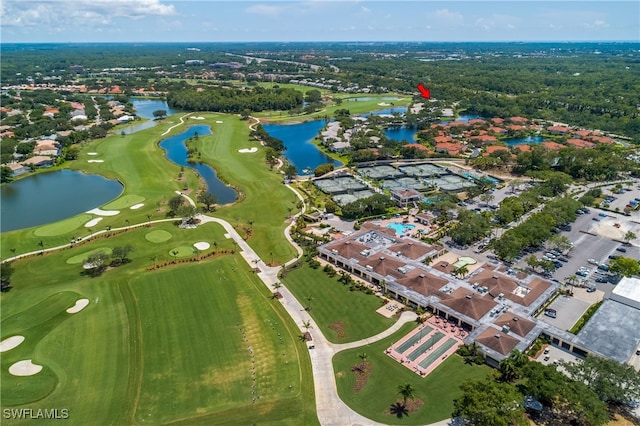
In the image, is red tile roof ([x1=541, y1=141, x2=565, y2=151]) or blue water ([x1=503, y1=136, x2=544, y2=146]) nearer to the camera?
red tile roof ([x1=541, y1=141, x2=565, y2=151])

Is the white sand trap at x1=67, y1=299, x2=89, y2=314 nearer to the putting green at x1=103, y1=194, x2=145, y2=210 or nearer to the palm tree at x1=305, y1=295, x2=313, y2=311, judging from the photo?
the palm tree at x1=305, y1=295, x2=313, y2=311

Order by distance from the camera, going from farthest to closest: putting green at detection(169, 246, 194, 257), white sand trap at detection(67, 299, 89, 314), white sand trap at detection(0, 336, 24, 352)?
1. putting green at detection(169, 246, 194, 257)
2. white sand trap at detection(67, 299, 89, 314)
3. white sand trap at detection(0, 336, 24, 352)

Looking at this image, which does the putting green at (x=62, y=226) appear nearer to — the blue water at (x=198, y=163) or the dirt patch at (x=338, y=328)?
the blue water at (x=198, y=163)

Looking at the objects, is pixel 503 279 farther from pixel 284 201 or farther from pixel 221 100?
pixel 221 100

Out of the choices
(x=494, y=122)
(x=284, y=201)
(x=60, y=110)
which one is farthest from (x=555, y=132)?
(x=60, y=110)

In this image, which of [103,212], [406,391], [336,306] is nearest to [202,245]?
[103,212]

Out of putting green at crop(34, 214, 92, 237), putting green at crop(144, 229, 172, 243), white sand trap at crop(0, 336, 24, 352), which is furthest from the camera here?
putting green at crop(34, 214, 92, 237)

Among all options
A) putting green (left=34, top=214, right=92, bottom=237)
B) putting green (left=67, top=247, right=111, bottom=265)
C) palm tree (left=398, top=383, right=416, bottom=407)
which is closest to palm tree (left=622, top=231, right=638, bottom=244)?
palm tree (left=398, top=383, right=416, bottom=407)

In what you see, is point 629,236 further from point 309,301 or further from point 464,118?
point 464,118
